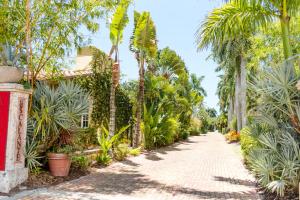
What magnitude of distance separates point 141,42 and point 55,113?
9024 millimetres

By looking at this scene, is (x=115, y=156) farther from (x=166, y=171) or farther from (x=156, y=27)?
(x=156, y=27)

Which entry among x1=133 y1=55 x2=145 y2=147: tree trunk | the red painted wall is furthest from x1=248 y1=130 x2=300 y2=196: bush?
x1=133 y1=55 x2=145 y2=147: tree trunk

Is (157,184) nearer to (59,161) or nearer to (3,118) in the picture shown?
(59,161)

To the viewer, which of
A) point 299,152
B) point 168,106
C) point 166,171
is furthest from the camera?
point 168,106

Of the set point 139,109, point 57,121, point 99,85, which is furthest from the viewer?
point 139,109

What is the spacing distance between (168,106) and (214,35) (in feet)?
40.4

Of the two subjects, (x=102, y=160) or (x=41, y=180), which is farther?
(x=102, y=160)

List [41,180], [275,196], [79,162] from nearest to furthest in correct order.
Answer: [275,196], [41,180], [79,162]

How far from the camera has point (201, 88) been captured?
5897cm

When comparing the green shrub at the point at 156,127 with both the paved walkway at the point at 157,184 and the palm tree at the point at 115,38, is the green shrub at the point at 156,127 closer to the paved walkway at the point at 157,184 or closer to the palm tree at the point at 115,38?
the palm tree at the point at 115,38

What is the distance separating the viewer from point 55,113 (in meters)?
9.44

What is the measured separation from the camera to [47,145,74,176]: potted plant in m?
9.51

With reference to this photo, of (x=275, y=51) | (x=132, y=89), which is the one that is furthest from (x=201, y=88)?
(x=275, y=51)

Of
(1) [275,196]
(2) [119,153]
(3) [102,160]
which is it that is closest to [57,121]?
(3) [102,160]
